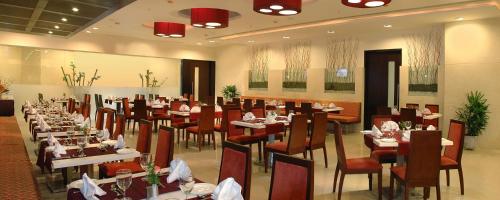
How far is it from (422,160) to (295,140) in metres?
1.93

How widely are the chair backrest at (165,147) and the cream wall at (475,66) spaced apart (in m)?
8.11

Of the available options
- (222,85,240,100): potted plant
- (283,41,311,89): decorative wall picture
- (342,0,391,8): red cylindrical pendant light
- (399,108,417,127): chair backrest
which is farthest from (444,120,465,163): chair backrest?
(222,85,240,100): potted plant

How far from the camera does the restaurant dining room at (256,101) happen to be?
3635 millimetres

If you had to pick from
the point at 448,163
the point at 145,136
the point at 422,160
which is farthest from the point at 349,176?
the point at 145,136

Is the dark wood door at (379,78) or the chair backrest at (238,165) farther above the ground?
the dark wood door at (379,78)

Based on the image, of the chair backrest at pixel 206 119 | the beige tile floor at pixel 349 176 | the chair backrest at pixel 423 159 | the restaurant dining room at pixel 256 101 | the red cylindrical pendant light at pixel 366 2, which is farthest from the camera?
the chair backrest at pixel 206 119

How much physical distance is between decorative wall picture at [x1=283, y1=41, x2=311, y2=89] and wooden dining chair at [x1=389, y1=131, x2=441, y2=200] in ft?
29.7

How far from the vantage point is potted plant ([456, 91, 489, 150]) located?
27.8 feet

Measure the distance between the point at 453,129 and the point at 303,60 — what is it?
8535 mm

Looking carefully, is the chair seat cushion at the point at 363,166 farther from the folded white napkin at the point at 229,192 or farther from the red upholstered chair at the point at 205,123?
the red upholstered chair at the point at 205,123

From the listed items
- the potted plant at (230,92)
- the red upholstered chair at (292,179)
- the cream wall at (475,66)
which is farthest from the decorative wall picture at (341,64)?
the red upholstered chair at (292,179)

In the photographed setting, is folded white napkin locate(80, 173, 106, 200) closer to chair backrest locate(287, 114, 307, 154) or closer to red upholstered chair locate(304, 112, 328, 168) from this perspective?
chair backrest locate(287, 114, 307, 154)

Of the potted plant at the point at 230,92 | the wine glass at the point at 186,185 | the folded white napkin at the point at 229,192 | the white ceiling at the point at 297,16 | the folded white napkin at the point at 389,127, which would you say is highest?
the white ceiling at the point at 297,16

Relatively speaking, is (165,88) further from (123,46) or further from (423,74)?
(423,74)
